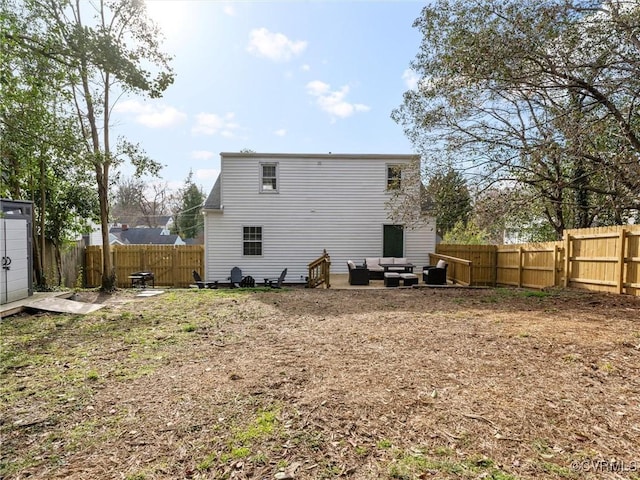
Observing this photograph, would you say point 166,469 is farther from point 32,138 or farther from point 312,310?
point 32,138

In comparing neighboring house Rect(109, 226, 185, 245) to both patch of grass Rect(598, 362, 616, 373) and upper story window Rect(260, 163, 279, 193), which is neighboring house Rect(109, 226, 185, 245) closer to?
upper story window Rect(260, 163, 279, 193)

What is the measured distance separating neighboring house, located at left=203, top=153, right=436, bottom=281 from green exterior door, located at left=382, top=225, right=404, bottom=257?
0.04m

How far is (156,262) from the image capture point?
51.6 ft

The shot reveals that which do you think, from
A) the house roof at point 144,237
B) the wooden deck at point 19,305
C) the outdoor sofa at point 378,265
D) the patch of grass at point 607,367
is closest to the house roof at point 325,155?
the outdoor sofa at point 378,265

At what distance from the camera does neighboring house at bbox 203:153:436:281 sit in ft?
48.8

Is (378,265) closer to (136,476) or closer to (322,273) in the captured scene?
(322,273)

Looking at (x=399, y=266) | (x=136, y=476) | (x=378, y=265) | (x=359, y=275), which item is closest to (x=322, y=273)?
(x=359, y=275)

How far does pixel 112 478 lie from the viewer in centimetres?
206

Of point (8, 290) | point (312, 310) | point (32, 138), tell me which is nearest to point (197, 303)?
point (312, 310)

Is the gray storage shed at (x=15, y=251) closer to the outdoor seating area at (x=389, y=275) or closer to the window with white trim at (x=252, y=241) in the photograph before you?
the window with white trim at (x=252, y=241)

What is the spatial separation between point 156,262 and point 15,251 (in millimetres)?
8310

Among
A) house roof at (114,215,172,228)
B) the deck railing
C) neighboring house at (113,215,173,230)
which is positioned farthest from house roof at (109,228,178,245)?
the deck railing

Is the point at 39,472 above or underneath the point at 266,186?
underneath

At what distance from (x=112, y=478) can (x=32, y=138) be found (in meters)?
7.64
